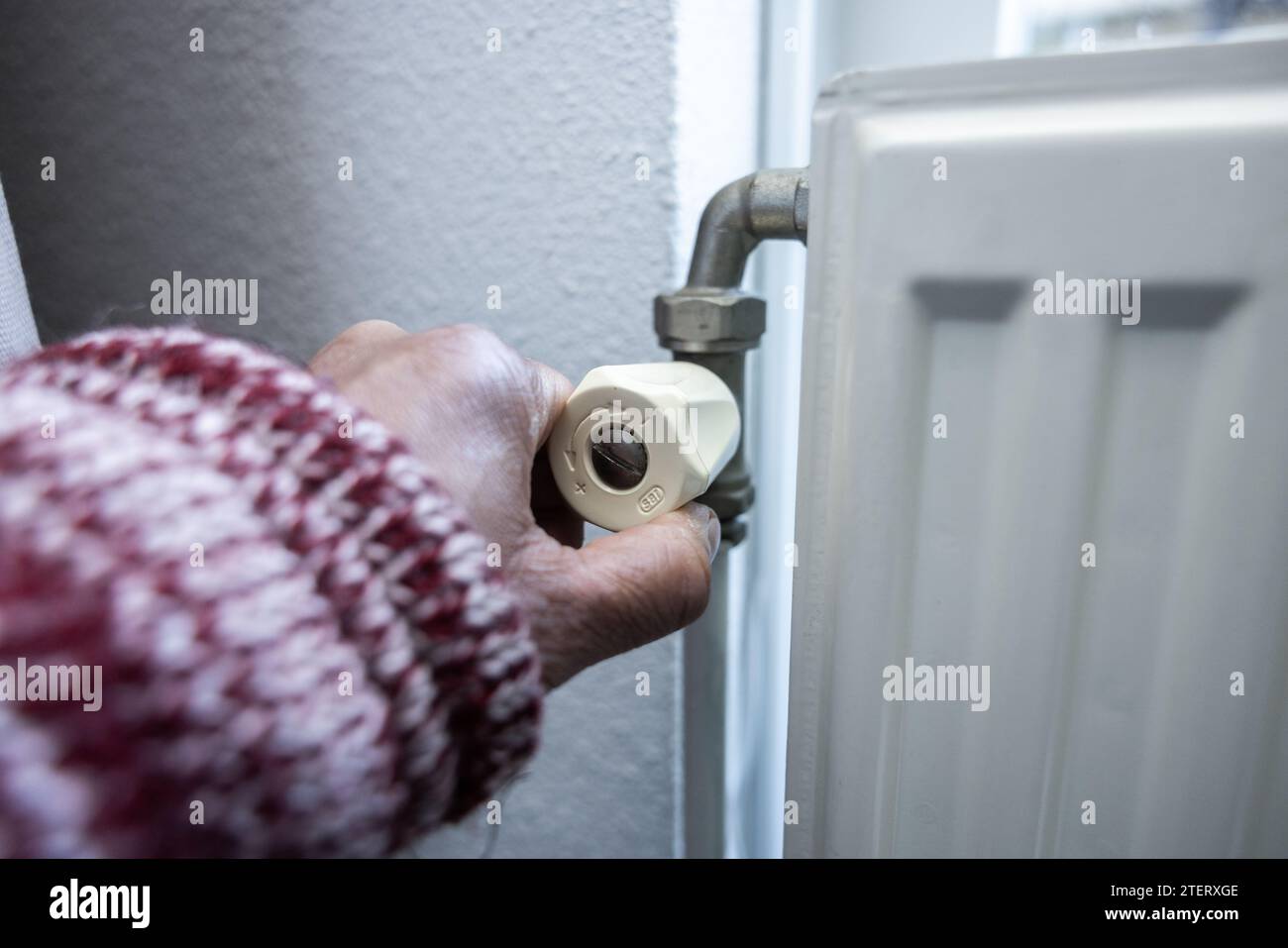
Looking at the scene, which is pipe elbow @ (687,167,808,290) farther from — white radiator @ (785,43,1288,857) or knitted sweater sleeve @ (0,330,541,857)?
knitted sweater sleeve @ (0,330,541,857)

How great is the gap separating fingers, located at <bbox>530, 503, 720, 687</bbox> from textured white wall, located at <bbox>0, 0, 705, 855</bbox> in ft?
0.47

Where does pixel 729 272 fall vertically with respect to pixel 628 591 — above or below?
above

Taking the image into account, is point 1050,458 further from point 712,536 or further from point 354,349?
point 354,349

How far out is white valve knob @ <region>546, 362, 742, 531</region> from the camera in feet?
0.95

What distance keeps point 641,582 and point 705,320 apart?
4.8 inches

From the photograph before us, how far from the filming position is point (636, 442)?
30 cm

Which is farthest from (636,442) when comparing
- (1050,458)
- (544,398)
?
(1050,458)

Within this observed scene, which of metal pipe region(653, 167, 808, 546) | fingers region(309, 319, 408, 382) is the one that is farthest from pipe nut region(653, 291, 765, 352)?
fingers region(309, 319, 408, 382)

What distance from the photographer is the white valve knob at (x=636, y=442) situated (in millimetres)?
289

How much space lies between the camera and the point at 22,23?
0.44m

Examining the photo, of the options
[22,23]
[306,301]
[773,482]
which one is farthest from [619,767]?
[22,23]

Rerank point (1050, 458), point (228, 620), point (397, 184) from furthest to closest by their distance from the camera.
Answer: point (397, 184) → point (1050, 458) → point (228, 620)

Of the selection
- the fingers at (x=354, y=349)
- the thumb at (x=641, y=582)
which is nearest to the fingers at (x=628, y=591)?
the thumb at (x=641, y=582)

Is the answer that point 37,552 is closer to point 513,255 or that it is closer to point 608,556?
point 608,556
